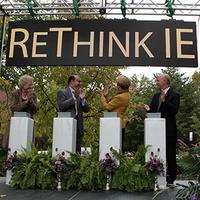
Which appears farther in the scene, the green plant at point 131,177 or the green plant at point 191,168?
the green plant at point 131,177

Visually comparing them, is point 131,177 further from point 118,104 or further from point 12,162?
point 12,162

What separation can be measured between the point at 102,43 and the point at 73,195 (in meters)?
3.13

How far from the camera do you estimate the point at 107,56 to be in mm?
6688

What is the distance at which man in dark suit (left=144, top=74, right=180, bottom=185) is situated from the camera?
5539mm

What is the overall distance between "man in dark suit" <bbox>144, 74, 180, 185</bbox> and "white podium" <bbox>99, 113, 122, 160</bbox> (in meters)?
0.62

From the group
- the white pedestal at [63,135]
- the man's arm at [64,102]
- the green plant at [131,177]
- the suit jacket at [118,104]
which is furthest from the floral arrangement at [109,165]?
the man's arm at [64,102]

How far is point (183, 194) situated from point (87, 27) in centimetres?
468

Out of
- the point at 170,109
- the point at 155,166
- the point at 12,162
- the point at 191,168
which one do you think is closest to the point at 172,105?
the point at 170,109

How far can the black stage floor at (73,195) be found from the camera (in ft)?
14.4

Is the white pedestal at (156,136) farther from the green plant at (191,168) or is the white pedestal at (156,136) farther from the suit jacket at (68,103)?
the green plant at (191,168)

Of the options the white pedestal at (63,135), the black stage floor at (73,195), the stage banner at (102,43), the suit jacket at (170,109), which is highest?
the stage banner at (102,43)

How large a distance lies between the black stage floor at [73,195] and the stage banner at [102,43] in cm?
262

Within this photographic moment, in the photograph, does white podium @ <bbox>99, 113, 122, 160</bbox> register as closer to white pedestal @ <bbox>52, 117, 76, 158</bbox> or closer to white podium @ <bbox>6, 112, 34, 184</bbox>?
white pedestal @ <bbox>52, 117, 76, 158</bbox>

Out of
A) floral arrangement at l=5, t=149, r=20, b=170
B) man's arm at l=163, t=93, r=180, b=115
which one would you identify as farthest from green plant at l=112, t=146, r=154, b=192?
floral arrangement at l=5, t=149, r=20, b=170
